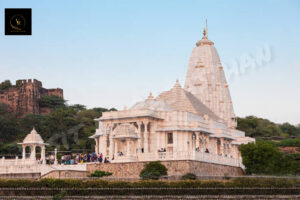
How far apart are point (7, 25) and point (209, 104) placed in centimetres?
4247

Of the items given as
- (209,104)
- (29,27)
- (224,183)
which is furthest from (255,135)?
(29,27)

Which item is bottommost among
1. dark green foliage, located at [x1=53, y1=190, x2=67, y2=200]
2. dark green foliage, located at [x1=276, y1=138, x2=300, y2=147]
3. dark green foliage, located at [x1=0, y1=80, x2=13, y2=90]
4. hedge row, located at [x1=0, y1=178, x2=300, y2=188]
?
dark green foliage, located at [x1=53, y1=190, x2=67, y2=200]

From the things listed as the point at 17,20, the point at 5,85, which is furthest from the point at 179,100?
the point at 5,85

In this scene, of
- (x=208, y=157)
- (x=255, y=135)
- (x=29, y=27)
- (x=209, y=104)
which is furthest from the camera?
(x=255, y=135)

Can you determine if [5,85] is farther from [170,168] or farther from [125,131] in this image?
[170,168]

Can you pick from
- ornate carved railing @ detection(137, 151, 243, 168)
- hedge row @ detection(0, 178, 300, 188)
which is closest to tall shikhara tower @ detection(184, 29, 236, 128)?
ornate carved railing @ detection(137, 151, 243, 168)

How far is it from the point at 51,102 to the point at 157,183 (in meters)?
75.8

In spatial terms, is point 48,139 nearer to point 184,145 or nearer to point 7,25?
point 184,145

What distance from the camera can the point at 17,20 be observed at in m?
24.7

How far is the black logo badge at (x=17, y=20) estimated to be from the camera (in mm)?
24359

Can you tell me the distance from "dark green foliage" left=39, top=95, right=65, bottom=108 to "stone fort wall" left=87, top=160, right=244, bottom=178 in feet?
211

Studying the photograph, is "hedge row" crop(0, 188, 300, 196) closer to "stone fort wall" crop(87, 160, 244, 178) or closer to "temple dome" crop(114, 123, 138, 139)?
"stone fort wall" crop(87, 160, 244, 178)

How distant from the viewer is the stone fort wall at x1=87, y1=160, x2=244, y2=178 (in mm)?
41188

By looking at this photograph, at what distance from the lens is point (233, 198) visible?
33.4m
